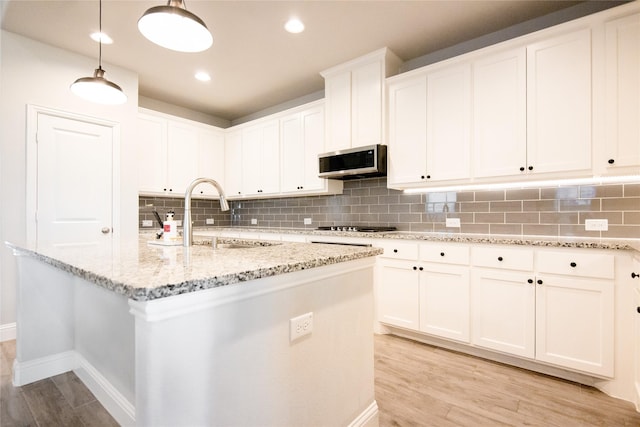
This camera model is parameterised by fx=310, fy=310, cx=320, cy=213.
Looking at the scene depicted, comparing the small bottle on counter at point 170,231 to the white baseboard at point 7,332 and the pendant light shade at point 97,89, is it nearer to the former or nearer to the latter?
the pendant light shade at point 97,89

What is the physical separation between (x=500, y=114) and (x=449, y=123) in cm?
39

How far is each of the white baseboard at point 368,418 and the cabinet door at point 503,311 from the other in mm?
1208

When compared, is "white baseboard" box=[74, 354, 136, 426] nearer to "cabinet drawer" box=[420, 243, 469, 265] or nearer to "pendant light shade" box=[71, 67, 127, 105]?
"pendant light shade" box=[71, 67, 127, 105]

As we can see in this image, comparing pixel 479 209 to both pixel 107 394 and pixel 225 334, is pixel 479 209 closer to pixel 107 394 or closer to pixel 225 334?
pixel 225 334

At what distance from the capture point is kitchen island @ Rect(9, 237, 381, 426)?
80 cm

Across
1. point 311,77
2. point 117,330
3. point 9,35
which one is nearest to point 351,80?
point 311,77

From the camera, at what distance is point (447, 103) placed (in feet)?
8.93

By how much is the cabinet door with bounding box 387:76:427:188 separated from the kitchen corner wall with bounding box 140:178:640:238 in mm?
356

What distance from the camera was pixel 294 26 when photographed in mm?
2680

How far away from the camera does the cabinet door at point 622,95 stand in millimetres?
1974

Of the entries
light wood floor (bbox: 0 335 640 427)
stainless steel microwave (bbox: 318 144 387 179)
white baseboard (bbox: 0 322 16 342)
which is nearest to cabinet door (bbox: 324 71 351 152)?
stainless steel microwave (bbox: 318 144 387 179)

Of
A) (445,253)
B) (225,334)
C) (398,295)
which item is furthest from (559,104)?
(225,334)

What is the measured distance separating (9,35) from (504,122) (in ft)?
14.3

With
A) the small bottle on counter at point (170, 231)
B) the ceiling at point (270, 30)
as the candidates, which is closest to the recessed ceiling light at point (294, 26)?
the ceiling at point (270, 30)
